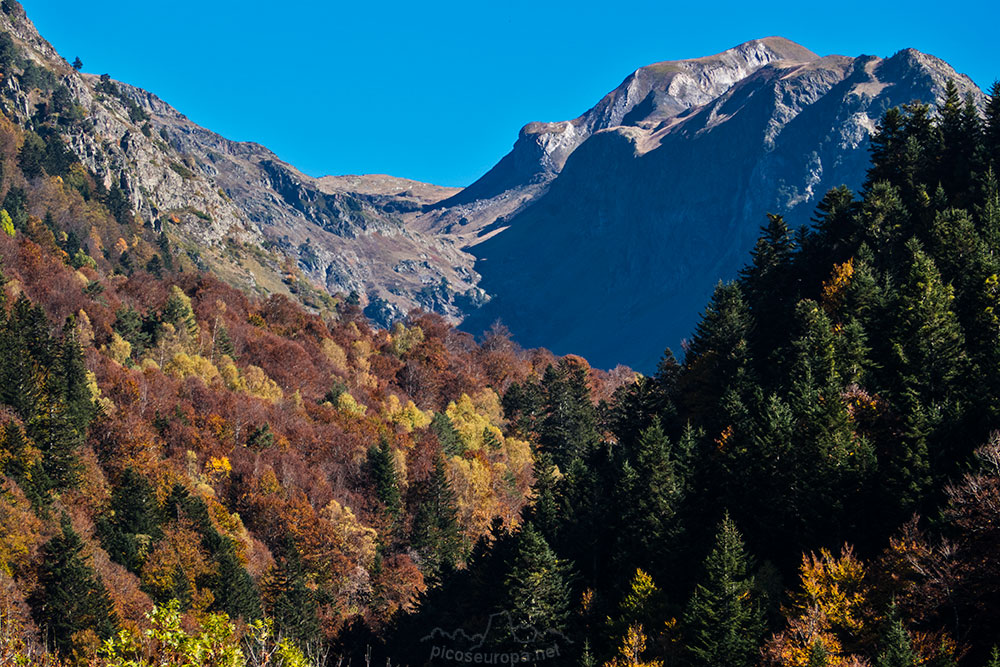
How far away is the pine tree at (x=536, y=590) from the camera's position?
5362 centimetres

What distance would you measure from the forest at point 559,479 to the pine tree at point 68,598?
23cm

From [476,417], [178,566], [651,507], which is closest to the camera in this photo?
[651,507]

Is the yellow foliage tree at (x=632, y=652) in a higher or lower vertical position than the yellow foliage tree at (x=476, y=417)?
lower

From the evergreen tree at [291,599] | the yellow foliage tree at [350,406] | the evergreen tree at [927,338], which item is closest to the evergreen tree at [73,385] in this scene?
the evergreen tree at [291,599]

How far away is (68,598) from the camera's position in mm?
65250

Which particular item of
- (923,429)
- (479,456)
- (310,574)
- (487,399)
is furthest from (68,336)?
(923,429)

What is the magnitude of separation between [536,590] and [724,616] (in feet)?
44.5

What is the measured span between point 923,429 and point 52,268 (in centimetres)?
11906

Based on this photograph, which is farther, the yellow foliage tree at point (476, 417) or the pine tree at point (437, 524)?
the yellow foliage tree at point (476, 417)

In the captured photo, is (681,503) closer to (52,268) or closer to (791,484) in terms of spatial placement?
(791,484)


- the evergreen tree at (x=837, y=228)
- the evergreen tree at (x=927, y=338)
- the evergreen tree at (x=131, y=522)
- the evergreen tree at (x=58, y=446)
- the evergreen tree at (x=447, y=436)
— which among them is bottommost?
the evergreen tree at (x=131, y=522)

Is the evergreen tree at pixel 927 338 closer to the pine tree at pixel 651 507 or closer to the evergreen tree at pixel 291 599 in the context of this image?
the pine tree at pixel 651 507

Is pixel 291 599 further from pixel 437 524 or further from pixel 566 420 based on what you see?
pixel 566 420

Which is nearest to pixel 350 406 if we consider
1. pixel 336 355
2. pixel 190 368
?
pixel 336 355
